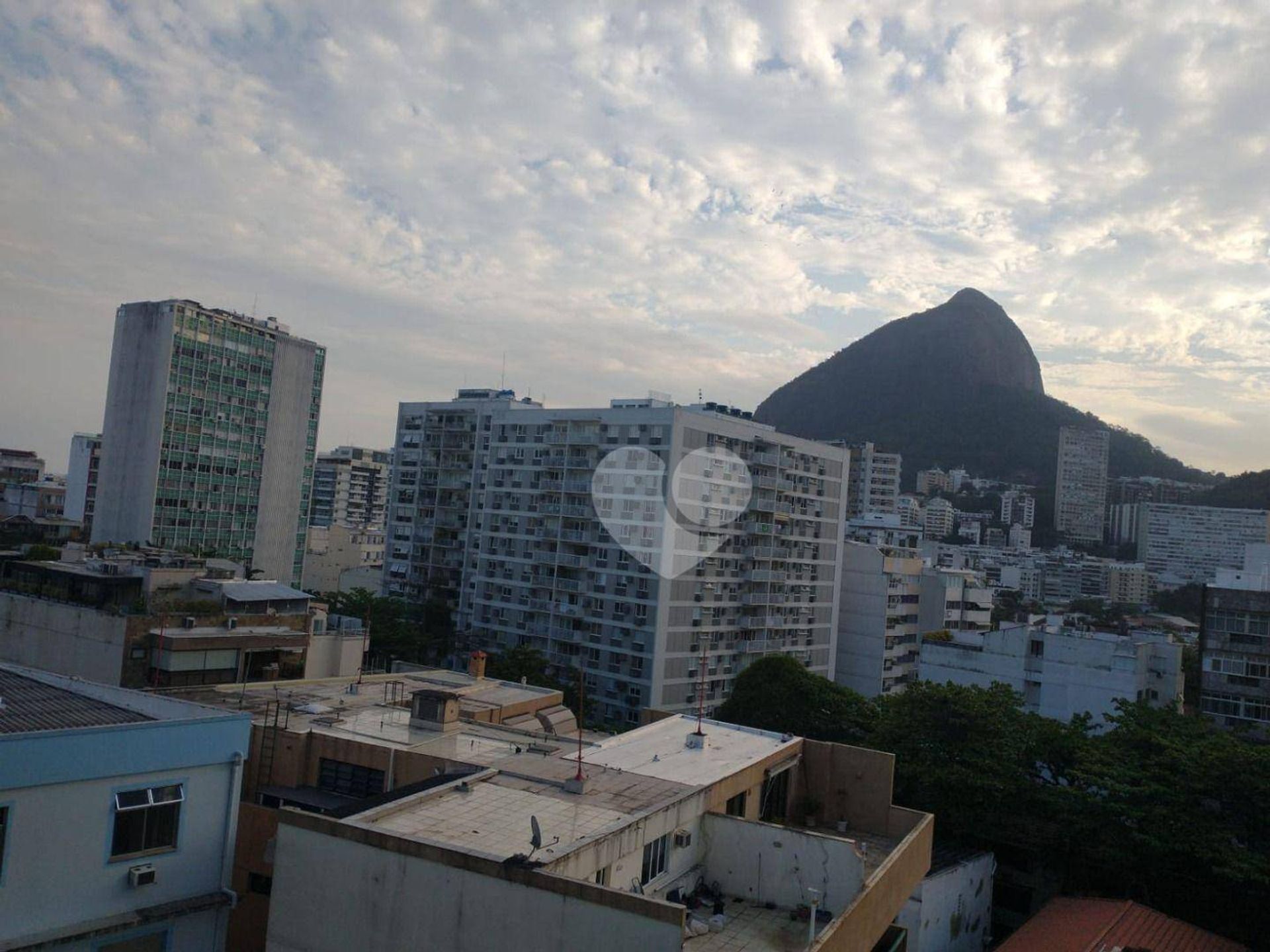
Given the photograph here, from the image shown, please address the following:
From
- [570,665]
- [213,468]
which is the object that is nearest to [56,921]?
[570,665]

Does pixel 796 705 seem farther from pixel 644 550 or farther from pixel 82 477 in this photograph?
pixel 82 477

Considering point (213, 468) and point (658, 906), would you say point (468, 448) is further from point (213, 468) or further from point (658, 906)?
point (658, 906)

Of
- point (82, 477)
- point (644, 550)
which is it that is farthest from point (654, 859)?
point (82, 477)

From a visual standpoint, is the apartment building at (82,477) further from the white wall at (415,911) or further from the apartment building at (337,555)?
the white wall at (415,911)

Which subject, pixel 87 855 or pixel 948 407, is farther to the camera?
pixel 948 407

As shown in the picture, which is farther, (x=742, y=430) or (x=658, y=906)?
(x=742, y=430)

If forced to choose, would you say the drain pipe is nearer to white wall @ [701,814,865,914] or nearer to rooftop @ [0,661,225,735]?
rooftop @ [0,661,225,735]
